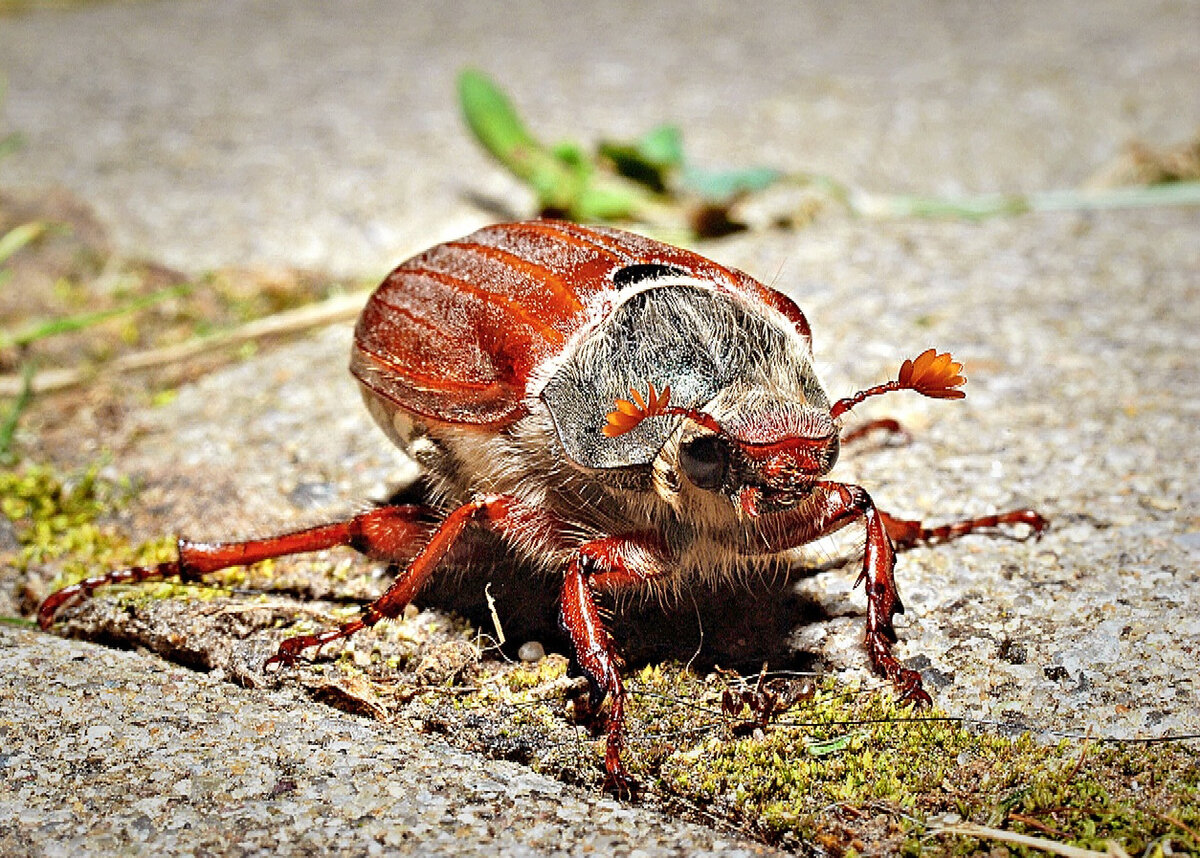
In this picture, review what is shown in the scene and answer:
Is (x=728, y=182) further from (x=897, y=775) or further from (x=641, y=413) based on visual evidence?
(x=897, y=775)

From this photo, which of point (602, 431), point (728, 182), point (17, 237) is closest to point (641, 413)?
point (602, 431)

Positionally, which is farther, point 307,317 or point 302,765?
point 307,317

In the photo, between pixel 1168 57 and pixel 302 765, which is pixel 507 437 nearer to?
pixel 302 765

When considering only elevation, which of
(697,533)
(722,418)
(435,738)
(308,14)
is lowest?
(435,738)

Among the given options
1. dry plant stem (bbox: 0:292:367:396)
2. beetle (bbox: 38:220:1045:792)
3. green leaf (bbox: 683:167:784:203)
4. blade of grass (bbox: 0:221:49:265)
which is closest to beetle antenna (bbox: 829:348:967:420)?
beetle (bbox: 38:220:1045:792)

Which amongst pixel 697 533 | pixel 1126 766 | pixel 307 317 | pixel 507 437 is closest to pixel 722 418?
pixel 697 533

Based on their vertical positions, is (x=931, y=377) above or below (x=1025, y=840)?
above

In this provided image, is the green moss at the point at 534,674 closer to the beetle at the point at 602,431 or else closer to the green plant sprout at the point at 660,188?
the beetle at the point at 602,431

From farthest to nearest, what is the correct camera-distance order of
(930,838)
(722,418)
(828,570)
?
(828,570)
(722,418)
(930,838)
